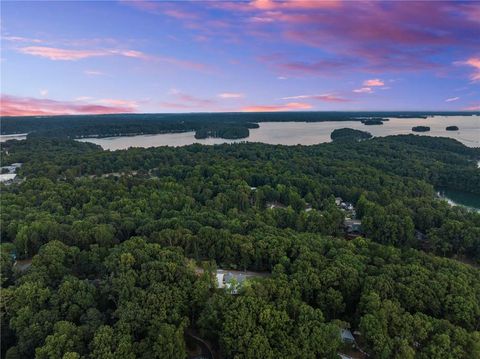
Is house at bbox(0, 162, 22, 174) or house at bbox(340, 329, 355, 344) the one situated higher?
house at bbox(0, 162, 22, 174)

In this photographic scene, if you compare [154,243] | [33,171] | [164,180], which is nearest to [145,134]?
[33,171]

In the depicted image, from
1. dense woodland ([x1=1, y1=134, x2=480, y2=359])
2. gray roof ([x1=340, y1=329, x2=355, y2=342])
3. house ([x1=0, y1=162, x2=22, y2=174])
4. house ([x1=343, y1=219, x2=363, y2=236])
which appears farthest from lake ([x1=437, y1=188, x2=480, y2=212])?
house ([x1=0, y1=162, x2=22, y2=174])

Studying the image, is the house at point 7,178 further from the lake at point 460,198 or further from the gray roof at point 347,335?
the lake at point 460,198

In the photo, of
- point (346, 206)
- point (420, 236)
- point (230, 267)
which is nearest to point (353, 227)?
point (346, 206)

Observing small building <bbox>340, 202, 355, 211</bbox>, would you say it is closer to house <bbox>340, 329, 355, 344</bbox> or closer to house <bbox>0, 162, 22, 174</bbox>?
house <bbox>340, 329, 355, 344</bbox>

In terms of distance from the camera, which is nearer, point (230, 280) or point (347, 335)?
point (347, 335)

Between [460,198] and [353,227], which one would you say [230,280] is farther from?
[460,198]
